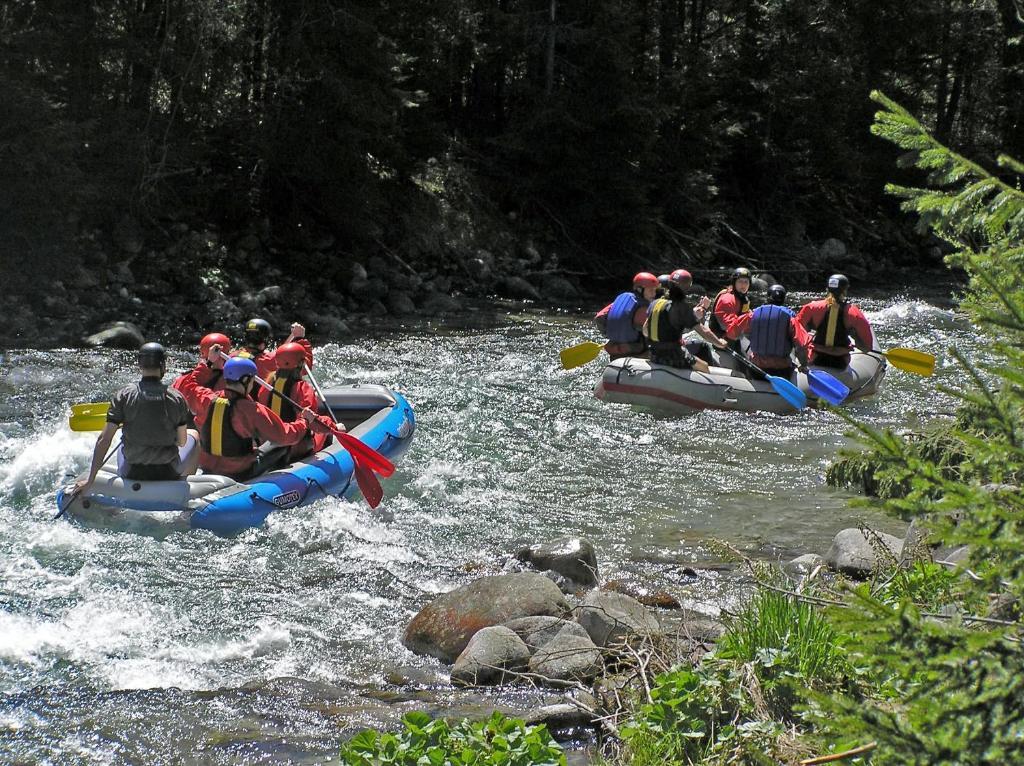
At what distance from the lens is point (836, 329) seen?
35.0ft

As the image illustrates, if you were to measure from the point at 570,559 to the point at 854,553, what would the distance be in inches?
60.1

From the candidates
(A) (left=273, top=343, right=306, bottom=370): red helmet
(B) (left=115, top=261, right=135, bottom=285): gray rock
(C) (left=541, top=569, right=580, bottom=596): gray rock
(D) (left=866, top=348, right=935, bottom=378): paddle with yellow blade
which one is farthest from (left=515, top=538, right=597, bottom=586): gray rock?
(B) (left=115, top=261, right=135, bottom=285): gray rock

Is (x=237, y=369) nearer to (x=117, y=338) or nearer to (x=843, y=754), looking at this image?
(x=843, y=754)

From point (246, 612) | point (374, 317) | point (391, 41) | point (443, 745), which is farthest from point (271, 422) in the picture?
point (391, 41)

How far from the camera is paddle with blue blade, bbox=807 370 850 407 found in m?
10.2

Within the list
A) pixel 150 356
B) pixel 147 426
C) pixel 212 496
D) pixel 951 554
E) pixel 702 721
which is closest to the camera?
pixel 702 721

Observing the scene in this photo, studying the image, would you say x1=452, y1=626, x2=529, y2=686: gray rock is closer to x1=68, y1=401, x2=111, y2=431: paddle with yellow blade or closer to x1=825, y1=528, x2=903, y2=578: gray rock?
x1=825, y1=528, x2=903, y2=578: gray rock

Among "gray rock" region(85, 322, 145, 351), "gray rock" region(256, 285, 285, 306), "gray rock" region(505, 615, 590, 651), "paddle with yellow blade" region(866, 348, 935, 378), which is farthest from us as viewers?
Answer: "gray rock" region(256, 285, 285, 306)

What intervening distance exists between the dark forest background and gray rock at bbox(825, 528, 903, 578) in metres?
6.44

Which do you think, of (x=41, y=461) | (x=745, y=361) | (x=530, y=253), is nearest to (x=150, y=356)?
(x=41, y=461)

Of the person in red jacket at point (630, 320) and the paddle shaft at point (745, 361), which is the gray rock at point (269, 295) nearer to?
the person in red jacket at point (630, 320)

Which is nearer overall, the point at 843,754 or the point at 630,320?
the point at 843,754

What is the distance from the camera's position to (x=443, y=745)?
11.4 ft

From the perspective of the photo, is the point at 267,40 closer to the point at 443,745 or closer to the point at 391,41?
the point at 391,41
